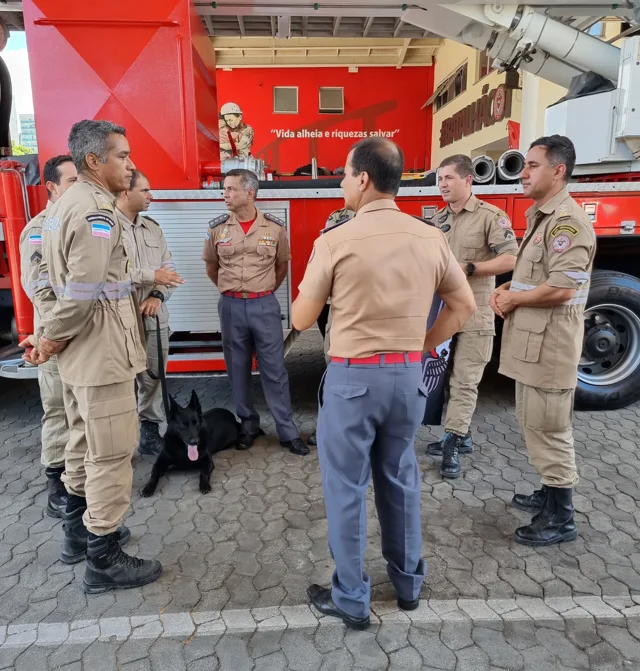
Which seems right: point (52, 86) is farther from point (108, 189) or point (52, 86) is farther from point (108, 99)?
point (108, 189)

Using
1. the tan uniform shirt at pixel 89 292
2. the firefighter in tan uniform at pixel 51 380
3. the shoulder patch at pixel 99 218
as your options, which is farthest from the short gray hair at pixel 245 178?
the shoulder patch at pixel 99 218

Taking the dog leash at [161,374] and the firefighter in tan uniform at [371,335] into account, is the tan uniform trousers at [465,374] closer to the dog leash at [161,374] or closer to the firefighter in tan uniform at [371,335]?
the firefighter in tan uniform at [371,335]

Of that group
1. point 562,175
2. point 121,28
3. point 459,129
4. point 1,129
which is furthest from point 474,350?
point 459,129

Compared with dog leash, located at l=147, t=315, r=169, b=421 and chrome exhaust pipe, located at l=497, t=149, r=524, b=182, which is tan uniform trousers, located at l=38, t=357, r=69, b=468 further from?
chrome exhaust pipe, located at l=497, t=149, r=524, b=182

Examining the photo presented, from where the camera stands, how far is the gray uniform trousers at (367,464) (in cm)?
175

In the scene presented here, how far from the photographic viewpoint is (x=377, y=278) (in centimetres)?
168

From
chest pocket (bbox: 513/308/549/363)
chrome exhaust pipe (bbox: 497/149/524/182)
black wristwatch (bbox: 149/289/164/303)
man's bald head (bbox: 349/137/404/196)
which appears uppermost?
chrome exhaust pipe (bbox: 497/149/524/182)

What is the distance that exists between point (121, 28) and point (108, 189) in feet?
6.40

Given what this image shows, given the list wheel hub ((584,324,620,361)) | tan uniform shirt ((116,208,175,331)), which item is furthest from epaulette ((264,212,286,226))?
wheel hub ((584,324,620,361))

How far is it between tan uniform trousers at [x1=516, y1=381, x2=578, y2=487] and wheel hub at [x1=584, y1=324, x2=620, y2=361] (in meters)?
1.77

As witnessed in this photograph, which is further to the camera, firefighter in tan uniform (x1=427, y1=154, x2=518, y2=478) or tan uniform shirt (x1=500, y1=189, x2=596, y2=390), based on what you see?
firefighter in tan uniform (x1=427, y1=154, x2=518, y2=478)

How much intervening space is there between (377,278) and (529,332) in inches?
44.6

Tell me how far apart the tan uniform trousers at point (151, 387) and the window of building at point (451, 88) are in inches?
382

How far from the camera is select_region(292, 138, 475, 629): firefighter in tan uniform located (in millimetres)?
1695
